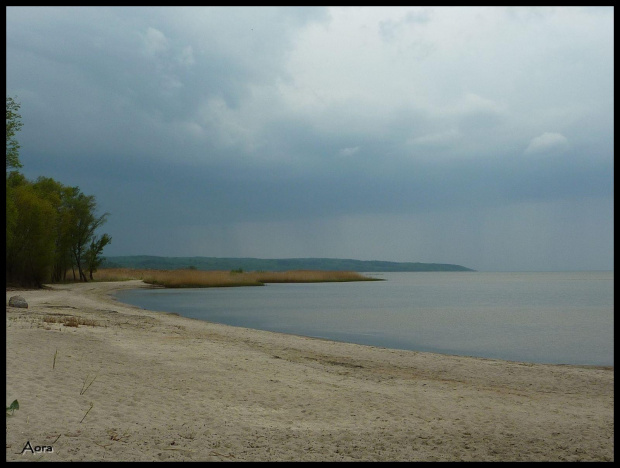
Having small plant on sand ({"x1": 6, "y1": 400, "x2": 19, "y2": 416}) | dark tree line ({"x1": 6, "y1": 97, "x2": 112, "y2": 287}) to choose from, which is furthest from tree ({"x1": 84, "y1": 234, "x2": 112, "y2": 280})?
small plant on sand ({"x1": 6, "y1": 400, "x2": 19, "y2": 416})

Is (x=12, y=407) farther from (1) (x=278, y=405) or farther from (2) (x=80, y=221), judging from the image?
(2) (x=80, y=221)

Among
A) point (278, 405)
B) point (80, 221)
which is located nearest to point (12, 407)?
point (278, 405)

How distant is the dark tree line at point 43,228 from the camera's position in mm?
34325

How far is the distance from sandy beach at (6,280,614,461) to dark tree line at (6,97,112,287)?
22.1 m

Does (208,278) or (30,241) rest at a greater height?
(30,241)

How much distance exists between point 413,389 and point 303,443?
3800 mm

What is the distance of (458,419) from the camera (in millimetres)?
7707

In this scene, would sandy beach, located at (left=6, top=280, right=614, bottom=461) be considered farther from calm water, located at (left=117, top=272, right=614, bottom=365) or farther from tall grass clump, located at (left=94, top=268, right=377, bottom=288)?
tall grass clump, located at (left=94, top=268, right=377, bottom=288)

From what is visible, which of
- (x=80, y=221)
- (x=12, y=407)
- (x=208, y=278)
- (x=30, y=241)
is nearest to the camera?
(x=12, y=407)

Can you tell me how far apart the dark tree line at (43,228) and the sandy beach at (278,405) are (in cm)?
2205

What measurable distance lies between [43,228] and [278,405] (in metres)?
34.5

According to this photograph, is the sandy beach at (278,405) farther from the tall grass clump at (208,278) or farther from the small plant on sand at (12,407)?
the tall grass clump at (208,278)

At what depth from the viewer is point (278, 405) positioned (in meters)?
8.16
